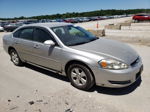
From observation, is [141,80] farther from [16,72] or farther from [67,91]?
[16,72]

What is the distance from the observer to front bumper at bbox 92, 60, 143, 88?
3.46 m

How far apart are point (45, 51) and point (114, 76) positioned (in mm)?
1987

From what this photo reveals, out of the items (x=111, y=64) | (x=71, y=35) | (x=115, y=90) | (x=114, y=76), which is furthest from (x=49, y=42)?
(x=115, y=90)

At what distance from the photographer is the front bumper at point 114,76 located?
3.46 m

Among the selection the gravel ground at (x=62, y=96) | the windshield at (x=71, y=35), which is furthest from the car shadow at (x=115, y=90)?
the windshield at (x=71, y=35)

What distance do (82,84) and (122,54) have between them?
3.87ft

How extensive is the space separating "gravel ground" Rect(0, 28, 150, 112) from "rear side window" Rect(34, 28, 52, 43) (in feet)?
3.67

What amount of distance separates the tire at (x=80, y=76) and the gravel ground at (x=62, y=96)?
147 millimetres

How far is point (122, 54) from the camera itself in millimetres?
3832

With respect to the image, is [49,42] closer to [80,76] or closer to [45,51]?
[45,51]

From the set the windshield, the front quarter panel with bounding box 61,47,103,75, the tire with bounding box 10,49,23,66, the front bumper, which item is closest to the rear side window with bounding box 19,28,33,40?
the tire with bounding box 10,49,23,66

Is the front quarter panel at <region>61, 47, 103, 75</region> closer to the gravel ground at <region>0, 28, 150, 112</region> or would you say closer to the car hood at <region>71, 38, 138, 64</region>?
the car hood at <region>71, 38, 138, 64</region>

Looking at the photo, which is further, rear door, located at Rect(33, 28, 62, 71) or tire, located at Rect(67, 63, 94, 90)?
rear door, located at Rect(33, 28, 62, 71)

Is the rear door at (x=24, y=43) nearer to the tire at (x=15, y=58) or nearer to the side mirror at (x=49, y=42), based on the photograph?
the tire at (x=15, y=58)
